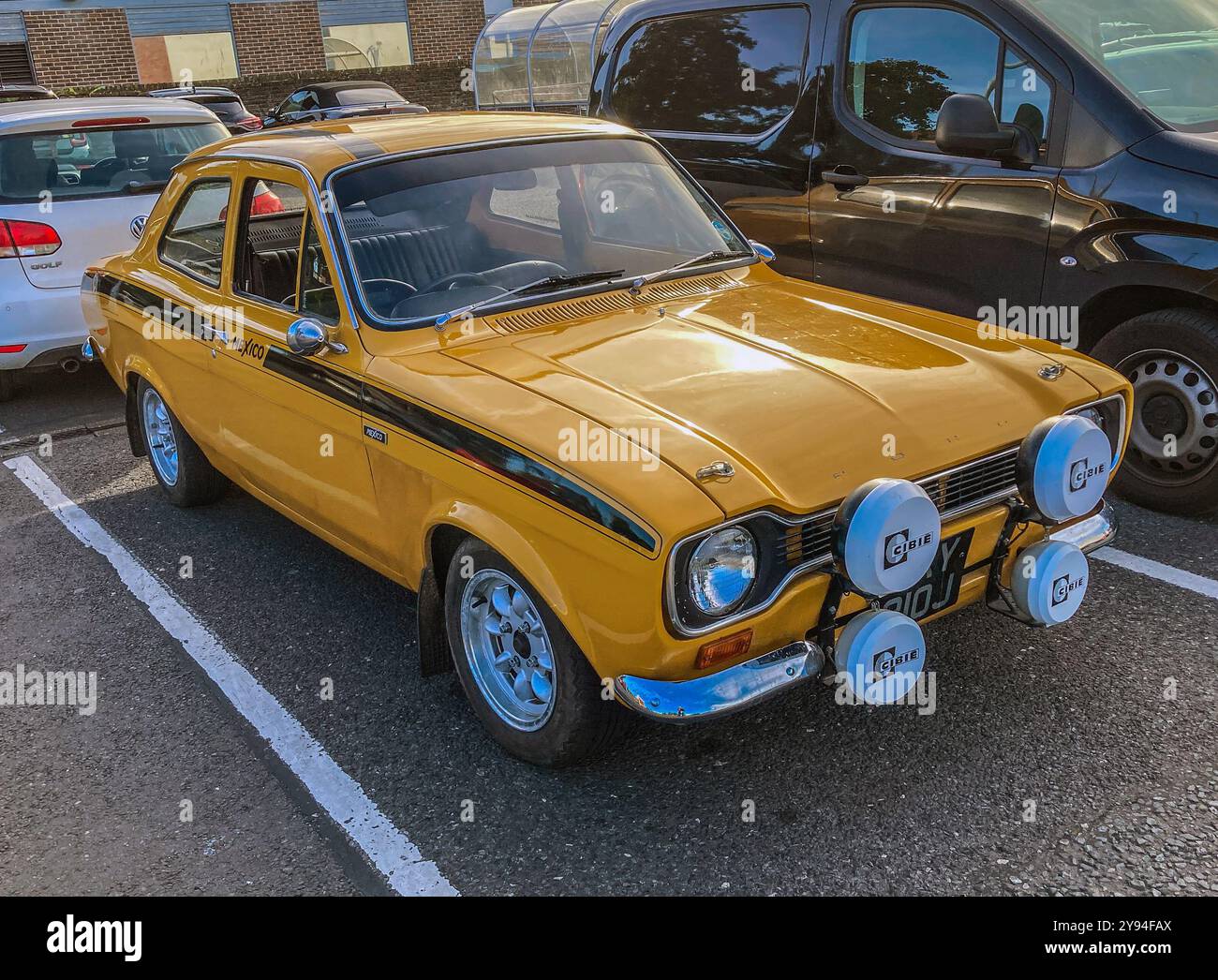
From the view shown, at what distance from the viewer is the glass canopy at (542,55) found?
16.8m

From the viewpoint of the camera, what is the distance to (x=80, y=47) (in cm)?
2423

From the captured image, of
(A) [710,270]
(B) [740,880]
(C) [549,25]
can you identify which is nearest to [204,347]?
(A) [710,270]

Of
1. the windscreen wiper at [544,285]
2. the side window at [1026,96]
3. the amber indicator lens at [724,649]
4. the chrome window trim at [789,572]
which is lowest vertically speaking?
the amber indicator lens at [724,649]

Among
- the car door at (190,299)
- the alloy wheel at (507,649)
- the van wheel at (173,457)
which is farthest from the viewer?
the van wheel at (173,457)

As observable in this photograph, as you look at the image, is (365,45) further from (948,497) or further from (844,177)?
(948,497)

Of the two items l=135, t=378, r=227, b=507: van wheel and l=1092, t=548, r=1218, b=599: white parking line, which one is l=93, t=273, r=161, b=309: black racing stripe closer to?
l=135, t=378, r=227, b=507: van wheel

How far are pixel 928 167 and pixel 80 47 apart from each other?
24.3 metres

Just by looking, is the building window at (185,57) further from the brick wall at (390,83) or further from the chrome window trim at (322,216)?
the chrome window trim at (322,216)

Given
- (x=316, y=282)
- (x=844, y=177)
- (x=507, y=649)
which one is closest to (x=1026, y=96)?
(x=844, y=177)

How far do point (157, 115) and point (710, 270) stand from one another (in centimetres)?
487

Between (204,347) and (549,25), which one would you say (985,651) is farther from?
(549,25)

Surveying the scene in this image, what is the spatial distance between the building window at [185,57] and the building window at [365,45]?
228cm

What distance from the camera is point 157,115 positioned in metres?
7.46

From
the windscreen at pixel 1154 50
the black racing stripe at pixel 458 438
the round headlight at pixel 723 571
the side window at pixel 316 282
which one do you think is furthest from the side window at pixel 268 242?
the windscreen at pixel 1154 50
